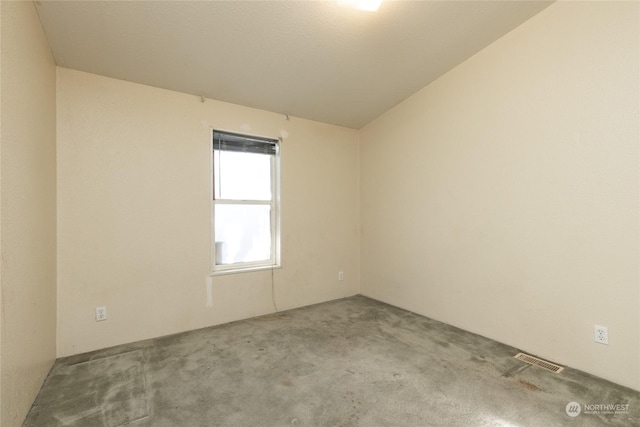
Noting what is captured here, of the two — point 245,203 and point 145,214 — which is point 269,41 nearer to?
point 245,203

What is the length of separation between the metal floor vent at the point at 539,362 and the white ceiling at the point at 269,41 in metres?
2.70

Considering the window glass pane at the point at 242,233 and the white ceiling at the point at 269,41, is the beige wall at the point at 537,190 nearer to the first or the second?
the white ceiling at the point at 269,41

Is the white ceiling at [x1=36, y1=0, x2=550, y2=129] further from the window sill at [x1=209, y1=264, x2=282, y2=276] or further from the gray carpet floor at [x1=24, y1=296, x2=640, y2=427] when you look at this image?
the gray carpet floor at [x1=24, y1=296, x2=640, y2=427]

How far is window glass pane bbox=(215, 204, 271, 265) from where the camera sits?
3182 millimetres

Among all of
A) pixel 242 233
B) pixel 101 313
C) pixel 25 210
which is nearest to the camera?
pixel 25 210

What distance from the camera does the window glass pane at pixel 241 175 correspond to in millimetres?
3160

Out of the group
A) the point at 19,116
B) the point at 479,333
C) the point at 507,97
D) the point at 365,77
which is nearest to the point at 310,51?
the point at 365,77

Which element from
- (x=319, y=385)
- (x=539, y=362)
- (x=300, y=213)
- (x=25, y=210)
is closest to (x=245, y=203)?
(x=300, y=213)

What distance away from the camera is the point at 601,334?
201cm

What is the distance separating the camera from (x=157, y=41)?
220 centimetres

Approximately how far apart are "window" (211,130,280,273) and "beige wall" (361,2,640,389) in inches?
63.7

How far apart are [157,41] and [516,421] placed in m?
3.43

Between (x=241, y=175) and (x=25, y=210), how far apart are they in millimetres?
1886

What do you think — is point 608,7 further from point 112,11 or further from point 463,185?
point 112,11
